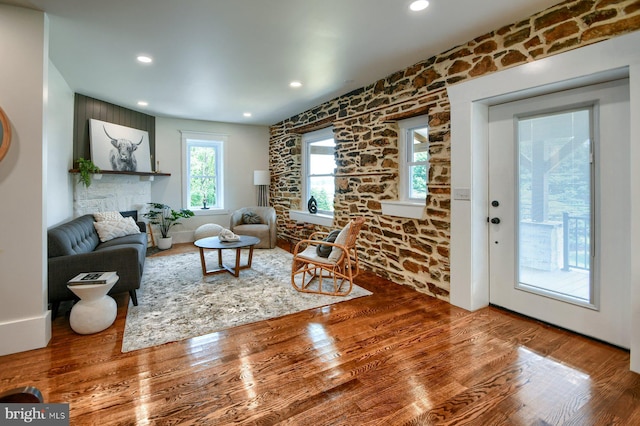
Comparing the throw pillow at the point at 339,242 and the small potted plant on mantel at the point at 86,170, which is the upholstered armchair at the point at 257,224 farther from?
the throw pillow at the point at 339,242

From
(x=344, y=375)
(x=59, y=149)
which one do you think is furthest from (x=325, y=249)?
(x=59, y=149)

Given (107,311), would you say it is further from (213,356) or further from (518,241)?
(518,241)

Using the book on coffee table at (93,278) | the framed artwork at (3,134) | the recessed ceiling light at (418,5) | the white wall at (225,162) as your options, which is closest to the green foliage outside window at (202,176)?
the white wall at (225,162)

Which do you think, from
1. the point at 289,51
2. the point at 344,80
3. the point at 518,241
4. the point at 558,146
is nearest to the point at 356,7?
the point at 289,51

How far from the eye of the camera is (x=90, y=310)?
2.58 meters

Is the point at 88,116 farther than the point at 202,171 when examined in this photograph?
No

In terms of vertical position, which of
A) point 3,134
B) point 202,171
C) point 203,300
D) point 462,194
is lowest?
point 203,300

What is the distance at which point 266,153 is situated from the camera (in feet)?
23.9

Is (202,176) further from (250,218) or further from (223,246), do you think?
(223,246)

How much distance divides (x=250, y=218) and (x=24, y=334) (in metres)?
4.05

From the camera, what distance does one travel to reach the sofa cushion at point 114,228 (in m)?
4.19

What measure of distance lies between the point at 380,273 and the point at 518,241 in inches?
68.4

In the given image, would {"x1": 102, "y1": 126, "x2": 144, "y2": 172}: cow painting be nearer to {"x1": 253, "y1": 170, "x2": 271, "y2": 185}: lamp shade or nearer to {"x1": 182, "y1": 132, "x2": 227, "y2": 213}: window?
{"x1": 182, "y1": 132, "x2": 227, "y2": 213}: window

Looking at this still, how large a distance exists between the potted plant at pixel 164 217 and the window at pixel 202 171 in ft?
1.35
